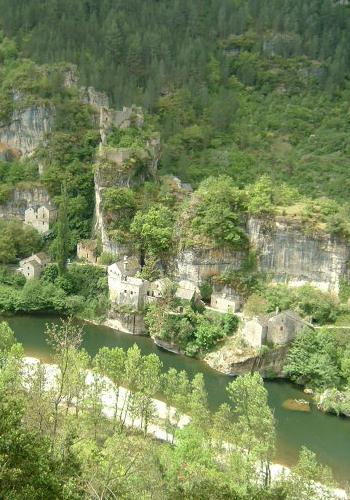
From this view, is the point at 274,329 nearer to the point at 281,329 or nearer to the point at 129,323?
the point at 281,329

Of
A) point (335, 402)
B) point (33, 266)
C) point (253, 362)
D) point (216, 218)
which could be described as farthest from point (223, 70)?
point (335, 402)

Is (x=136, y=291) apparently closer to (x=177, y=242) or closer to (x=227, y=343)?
(x=177, y=242)

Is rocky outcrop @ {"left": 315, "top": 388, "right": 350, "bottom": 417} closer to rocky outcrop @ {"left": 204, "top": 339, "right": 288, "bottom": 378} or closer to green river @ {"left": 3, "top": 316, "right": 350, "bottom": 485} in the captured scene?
green river @ {"left": 3, "top": 316, "right": 350, "bottom": 485}

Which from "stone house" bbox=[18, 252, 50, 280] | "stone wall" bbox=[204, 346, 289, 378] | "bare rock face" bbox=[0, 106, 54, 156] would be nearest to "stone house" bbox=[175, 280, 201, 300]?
"stone wall" bbox=[204, 346, 289, 378]

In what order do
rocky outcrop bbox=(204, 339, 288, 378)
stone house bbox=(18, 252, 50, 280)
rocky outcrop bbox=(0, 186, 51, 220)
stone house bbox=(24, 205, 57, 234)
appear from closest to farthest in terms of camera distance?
1. rocky outcrop bbox=(204, 339, 288, 378)
2. stone house bbox=(18, 252, 50, 280)
3. stone house bbox=(24, 205, 57, 234)
4. rocky outcrop bbox=(0, 186, 51, 220)

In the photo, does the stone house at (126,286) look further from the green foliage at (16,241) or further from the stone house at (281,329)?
the stone house at (281,329)

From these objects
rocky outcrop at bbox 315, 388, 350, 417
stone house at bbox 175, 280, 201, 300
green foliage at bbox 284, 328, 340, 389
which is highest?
stone house at bbox 175, 280, 201, 300

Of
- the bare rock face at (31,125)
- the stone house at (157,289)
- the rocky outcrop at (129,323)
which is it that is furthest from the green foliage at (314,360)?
the bare rock face at (31,125)
